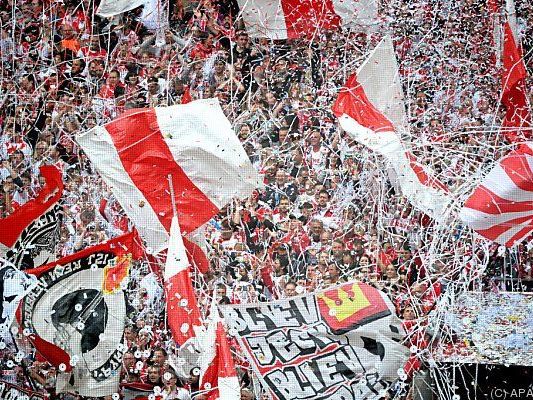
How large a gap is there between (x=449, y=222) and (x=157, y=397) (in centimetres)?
168

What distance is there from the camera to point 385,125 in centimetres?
456

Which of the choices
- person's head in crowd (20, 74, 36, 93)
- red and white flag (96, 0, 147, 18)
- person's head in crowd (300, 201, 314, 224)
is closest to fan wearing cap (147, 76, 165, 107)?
red and white flag (96, 0, 147, 18)

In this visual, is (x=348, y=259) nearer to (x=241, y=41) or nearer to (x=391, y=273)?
(x=391, y=273)

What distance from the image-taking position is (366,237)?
15.6 feet

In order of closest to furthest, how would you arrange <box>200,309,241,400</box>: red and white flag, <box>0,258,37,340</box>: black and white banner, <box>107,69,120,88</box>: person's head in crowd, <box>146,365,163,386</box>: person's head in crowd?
<box>200,309,241,400</box>: red and white flag → <box>0,258,37,340</box>: black and white banner → <box>146,365,163,386</box>: person's head in crowd → <box>107,69,120,88</box>: person's head in crowd

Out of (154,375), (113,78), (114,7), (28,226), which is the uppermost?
(114,7)

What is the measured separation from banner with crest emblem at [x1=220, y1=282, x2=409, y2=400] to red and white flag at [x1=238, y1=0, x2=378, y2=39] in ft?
5.99

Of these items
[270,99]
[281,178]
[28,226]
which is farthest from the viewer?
[270,99]

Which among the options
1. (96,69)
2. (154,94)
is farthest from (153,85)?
(96,69)

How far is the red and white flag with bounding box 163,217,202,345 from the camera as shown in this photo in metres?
3.83

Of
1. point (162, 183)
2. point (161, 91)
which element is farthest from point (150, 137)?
point (161, 91)

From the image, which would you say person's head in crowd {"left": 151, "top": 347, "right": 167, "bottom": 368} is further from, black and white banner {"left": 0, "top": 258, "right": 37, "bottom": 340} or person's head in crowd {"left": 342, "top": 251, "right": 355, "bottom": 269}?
person's head in crowd {"left": 342, "top": 251, "right": 355, "bottom": 269}

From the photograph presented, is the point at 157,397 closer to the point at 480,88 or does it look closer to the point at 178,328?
the point at 178,328

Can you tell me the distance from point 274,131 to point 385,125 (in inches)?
29.4
